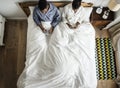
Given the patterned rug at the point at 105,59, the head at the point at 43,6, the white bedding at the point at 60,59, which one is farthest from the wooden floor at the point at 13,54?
the head at the point at 43,6

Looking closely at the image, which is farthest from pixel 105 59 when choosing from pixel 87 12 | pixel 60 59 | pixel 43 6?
pixel 43 6

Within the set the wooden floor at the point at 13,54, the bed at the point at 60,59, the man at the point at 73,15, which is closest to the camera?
the bed at the point at 60,59

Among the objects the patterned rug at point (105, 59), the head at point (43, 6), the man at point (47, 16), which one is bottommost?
the patterned rug at point (105, 59)

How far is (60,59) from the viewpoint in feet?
6.02

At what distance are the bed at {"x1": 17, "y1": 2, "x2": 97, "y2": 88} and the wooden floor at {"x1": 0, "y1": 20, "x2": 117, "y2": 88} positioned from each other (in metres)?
0.51

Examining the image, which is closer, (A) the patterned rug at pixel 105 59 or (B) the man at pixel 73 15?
(B) the man at pixel 73 15

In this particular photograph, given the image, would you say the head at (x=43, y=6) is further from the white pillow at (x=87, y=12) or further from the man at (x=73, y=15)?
the white pillow at (x=87, y=12)

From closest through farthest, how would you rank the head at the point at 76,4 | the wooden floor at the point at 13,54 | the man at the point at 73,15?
the head at the point at 76,4, the man at the point at 73,15, the wooden floor at the point at 13,54

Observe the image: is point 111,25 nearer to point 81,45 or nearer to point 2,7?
point 81,45

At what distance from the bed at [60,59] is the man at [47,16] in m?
0.06

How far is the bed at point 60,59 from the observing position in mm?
1791

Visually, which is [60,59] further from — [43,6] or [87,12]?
[87,12]

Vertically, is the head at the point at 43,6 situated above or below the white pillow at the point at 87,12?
above

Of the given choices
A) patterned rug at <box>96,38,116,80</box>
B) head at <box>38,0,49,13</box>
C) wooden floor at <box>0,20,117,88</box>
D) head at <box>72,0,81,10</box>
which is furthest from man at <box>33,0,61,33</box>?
patterned rug at <box>96,38,116,80</box>
